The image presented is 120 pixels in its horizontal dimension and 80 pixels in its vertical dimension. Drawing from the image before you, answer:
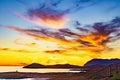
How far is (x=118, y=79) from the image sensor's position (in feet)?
151

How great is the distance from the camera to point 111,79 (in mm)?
47375

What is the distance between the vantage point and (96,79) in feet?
183

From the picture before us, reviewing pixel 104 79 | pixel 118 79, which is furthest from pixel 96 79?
pixel 118 79

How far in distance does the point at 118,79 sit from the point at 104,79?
459 centimetres

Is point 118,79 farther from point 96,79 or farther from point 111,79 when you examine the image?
point 96,79

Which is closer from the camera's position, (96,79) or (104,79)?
(104,79)

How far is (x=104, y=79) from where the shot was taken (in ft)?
165

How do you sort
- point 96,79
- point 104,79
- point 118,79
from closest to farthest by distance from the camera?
1. point 118,79
2. point 104,79
3. point 96,79

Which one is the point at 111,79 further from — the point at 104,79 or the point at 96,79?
the point at 96,79

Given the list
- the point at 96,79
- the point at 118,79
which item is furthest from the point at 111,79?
the point at 96,79

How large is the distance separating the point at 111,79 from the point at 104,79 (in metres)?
3.12

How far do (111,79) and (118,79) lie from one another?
1538 mm

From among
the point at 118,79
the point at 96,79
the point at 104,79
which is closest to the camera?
the point at 118,79

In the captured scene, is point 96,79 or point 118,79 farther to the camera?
point 96,79
